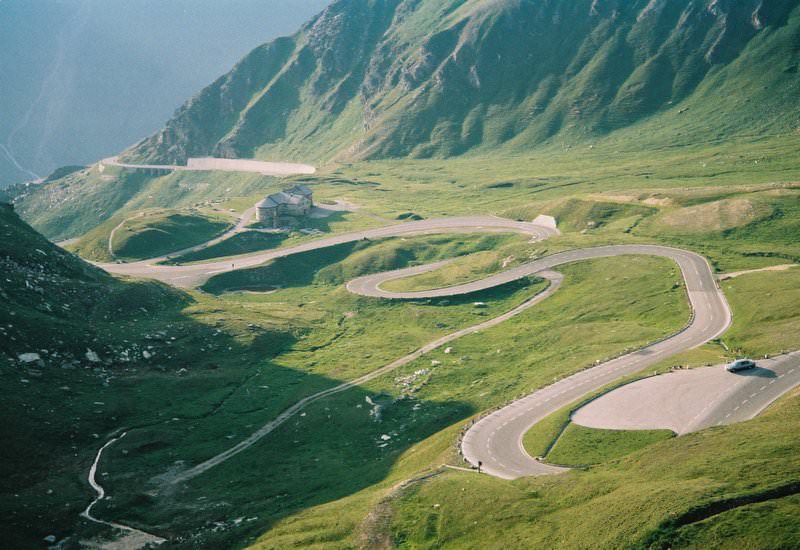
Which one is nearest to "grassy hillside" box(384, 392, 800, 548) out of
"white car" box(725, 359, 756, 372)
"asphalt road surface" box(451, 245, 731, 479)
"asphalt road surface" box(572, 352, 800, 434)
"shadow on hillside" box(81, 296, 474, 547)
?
"asphalt road surface" box(572, 352, 800, 434)

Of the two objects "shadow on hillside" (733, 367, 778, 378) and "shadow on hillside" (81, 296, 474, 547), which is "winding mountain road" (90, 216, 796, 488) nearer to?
"shadow on hillside" (81, 296, 474, 547)

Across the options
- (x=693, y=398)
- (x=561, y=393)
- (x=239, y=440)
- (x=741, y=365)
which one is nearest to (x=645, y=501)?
(x=693, y=398)

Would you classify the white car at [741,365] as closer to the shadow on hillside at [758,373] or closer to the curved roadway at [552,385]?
the shadow on hillside at [758,373]

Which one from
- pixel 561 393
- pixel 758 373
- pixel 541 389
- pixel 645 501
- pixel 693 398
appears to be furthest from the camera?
pixel 541 389

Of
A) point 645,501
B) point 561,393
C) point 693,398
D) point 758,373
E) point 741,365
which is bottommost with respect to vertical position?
point 758,373

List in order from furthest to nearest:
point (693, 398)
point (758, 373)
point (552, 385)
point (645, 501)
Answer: point (552, 385), point (758, 373), point (693, 398), point (645, 501)

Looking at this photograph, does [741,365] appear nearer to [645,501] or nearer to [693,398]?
[693,398]

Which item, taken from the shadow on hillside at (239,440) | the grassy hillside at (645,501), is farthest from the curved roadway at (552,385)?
the grassy hillside at (645,501)

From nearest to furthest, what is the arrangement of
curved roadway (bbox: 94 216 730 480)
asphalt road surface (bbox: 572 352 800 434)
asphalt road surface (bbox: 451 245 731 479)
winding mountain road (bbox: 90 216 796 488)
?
asphalt road surface (bbox: 572 352 800 434) < asphalt road surface (bbox: 451 245 731 479) < curved roadway (bbox: 94 216 730 480) < winding mountain road (bbox: 90 216 796 488)
